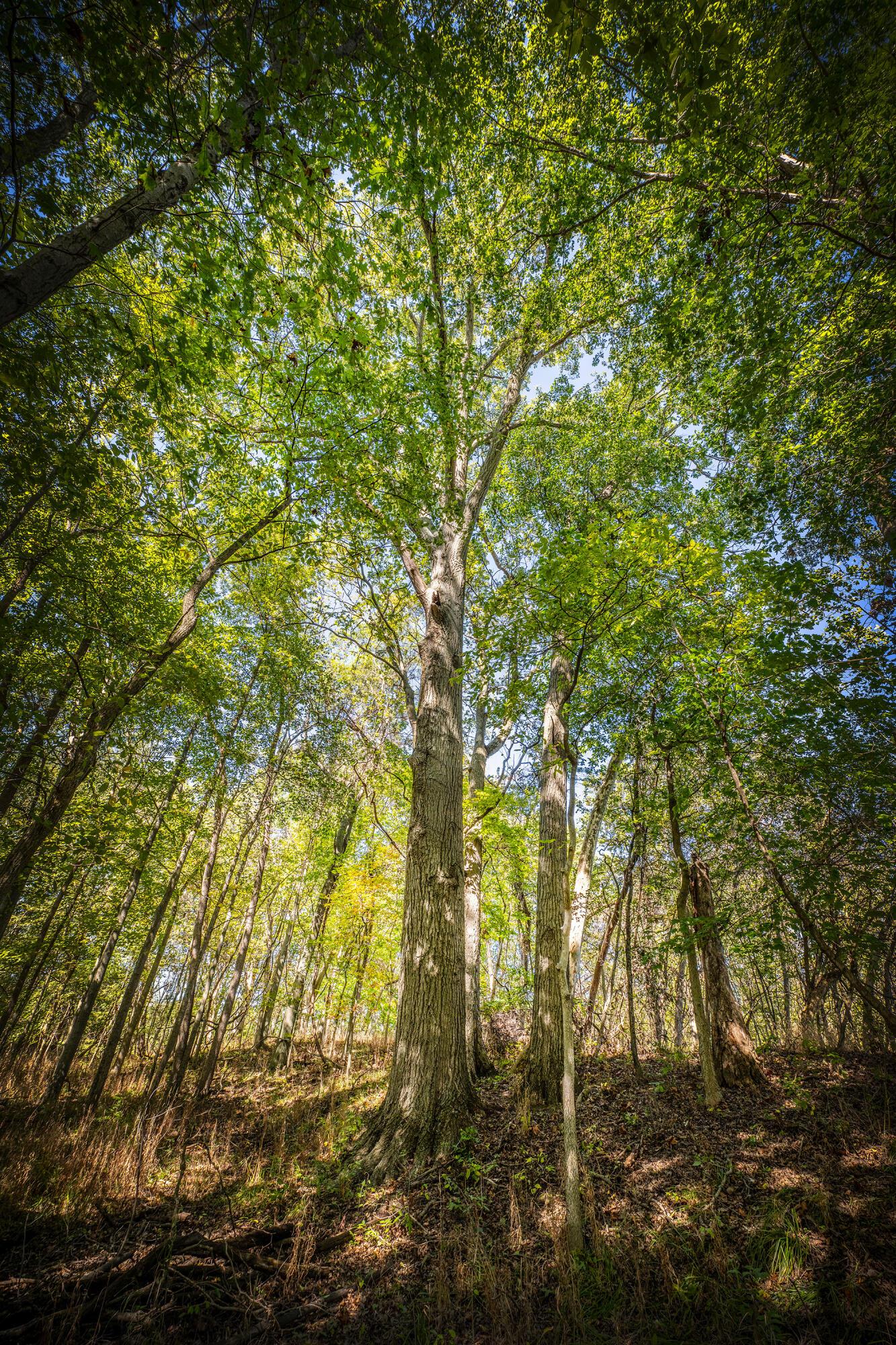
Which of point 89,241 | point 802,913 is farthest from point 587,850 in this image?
point 89,241

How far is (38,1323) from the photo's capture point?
2.34 meters

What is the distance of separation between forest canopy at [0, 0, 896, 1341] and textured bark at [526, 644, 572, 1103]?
0.07 meters

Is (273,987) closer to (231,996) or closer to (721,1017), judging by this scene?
(231,996)

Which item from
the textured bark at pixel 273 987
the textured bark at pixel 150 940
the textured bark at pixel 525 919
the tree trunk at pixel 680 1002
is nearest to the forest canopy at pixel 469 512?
the textured bark at pixel 150 940

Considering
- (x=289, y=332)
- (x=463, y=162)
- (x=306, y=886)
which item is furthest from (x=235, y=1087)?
(x=463, y=162)

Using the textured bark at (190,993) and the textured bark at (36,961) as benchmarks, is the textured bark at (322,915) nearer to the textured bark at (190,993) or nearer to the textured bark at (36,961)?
the textured bark at (190,993)

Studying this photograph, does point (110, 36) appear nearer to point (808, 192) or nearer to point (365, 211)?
point (365, 211)

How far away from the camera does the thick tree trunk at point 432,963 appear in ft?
12.6

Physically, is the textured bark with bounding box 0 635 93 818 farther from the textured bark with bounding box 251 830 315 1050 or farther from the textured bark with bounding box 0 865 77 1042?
the textured bark with bounding box 251 830 315 1050

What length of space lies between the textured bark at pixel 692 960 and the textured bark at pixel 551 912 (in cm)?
116

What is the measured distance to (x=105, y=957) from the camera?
28.6 ft

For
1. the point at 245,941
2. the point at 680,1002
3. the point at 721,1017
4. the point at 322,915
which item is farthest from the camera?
the point at 680,1002

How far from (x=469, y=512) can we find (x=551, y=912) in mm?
5582

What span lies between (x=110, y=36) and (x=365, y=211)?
306cm
